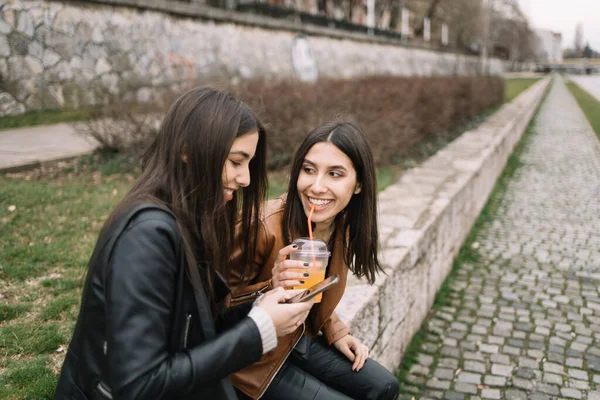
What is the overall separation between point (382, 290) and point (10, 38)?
8.50 m

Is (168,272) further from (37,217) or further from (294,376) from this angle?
(37,217)

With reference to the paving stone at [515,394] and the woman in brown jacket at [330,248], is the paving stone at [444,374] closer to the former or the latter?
the paving stone at [515,394]

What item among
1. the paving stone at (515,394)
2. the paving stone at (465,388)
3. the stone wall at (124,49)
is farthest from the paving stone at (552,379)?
the stone wall at (124,49)

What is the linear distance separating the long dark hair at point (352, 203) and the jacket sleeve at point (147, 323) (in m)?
0.80

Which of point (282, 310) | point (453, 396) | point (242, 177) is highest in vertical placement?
point (242, 177)

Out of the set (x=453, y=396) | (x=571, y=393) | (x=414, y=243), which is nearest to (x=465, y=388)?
(x=453, y=396)

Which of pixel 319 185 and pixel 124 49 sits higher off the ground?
pixel 124 49

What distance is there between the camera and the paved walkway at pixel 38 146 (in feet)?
20.2

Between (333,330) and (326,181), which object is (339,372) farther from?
(326,181)

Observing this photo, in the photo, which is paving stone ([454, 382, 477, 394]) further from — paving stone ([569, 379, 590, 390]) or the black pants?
the black pants

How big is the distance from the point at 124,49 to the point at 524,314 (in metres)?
9.70

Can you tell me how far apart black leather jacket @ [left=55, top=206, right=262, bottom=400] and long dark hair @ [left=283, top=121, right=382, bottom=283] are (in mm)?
742

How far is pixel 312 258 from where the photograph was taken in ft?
5.64

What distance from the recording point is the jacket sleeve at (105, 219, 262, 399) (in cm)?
123
